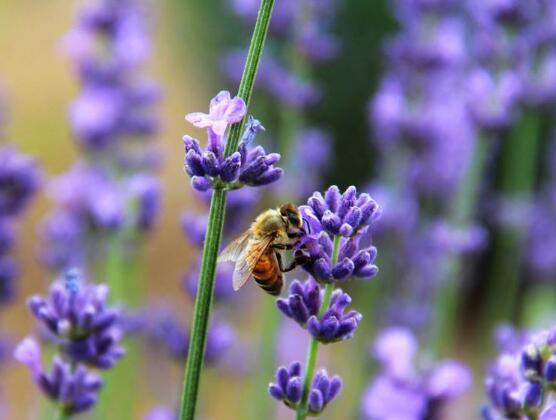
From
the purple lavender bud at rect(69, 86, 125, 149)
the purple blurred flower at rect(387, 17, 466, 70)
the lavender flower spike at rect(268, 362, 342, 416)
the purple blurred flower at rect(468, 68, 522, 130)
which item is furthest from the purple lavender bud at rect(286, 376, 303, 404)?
the purple blurred flower at rect(387, 17, 466, 70)

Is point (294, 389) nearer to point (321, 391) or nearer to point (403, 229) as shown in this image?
point (321, 391)

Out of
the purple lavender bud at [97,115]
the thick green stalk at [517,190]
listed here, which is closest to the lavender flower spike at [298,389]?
the purple lavender bud at [97,115]

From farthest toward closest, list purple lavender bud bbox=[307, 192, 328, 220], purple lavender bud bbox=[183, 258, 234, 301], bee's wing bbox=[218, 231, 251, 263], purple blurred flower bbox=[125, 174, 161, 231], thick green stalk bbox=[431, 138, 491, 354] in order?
thick green stalk bbox=[431, 138, 491, 354], purple blurred flower bbox=[125, 174, 161, 231], purple lavender bud bbox=[183, 258, 234, 301], bee's wing bbox=[218, 231, 251, 263], purple lavender bud bbox=[307, 192, 328, 220]

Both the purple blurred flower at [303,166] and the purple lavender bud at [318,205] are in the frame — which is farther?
the purple blurred flower at [303,166]

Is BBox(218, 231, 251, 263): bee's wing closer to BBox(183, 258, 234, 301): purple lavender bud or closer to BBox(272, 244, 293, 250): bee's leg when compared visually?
BBox(272, 244, 293, 250): bee's leg

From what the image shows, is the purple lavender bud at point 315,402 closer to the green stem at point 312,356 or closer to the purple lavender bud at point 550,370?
the green stem at point 312,356

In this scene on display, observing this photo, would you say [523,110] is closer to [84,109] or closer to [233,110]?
[84,109]
